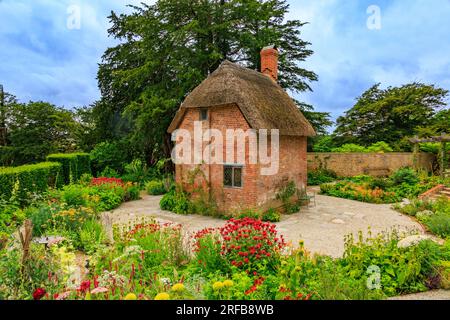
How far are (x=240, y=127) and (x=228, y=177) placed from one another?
6.59 feet

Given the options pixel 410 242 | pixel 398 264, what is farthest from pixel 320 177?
pixel 398 264

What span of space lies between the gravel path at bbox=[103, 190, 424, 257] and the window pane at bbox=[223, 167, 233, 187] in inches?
57.6

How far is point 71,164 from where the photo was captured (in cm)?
1591

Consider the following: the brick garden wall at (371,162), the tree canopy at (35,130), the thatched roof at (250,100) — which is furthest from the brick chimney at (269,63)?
the tree canopy at (35,130)

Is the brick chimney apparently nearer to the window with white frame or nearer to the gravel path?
the window with white frame

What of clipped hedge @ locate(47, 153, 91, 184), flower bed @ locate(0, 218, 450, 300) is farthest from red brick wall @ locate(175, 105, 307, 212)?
clipped hedge @ locate(47, 153, 91, 184)

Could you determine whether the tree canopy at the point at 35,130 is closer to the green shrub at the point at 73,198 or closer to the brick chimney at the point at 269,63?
the green shrub at the point at 73,198

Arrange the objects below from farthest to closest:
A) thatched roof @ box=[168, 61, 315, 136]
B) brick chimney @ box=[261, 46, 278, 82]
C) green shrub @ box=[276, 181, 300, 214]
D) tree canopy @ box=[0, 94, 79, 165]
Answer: tree canopy @ box=[0, 94, 79, 165], brick chimney @ box=[261, 46, 278, 82], green shrub @ box=[276, 181, 300, 214], thatched roof @ box=[168, 61, 315, 136]

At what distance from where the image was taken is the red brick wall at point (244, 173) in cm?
983

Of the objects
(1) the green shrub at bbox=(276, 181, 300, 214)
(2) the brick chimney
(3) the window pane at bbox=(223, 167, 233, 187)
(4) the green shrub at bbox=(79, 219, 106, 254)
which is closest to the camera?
(4) the green shrub at bbox=(79, 219, 106, 254)

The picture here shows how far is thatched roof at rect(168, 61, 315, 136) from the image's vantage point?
998 cm

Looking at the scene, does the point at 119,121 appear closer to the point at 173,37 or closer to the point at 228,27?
the point at 173,37

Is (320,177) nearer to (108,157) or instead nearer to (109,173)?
(109,173)

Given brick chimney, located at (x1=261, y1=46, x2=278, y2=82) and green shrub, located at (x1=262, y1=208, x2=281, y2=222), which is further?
brick chimney, located at (x1=261, y1=46, x2=278, y2=82)
